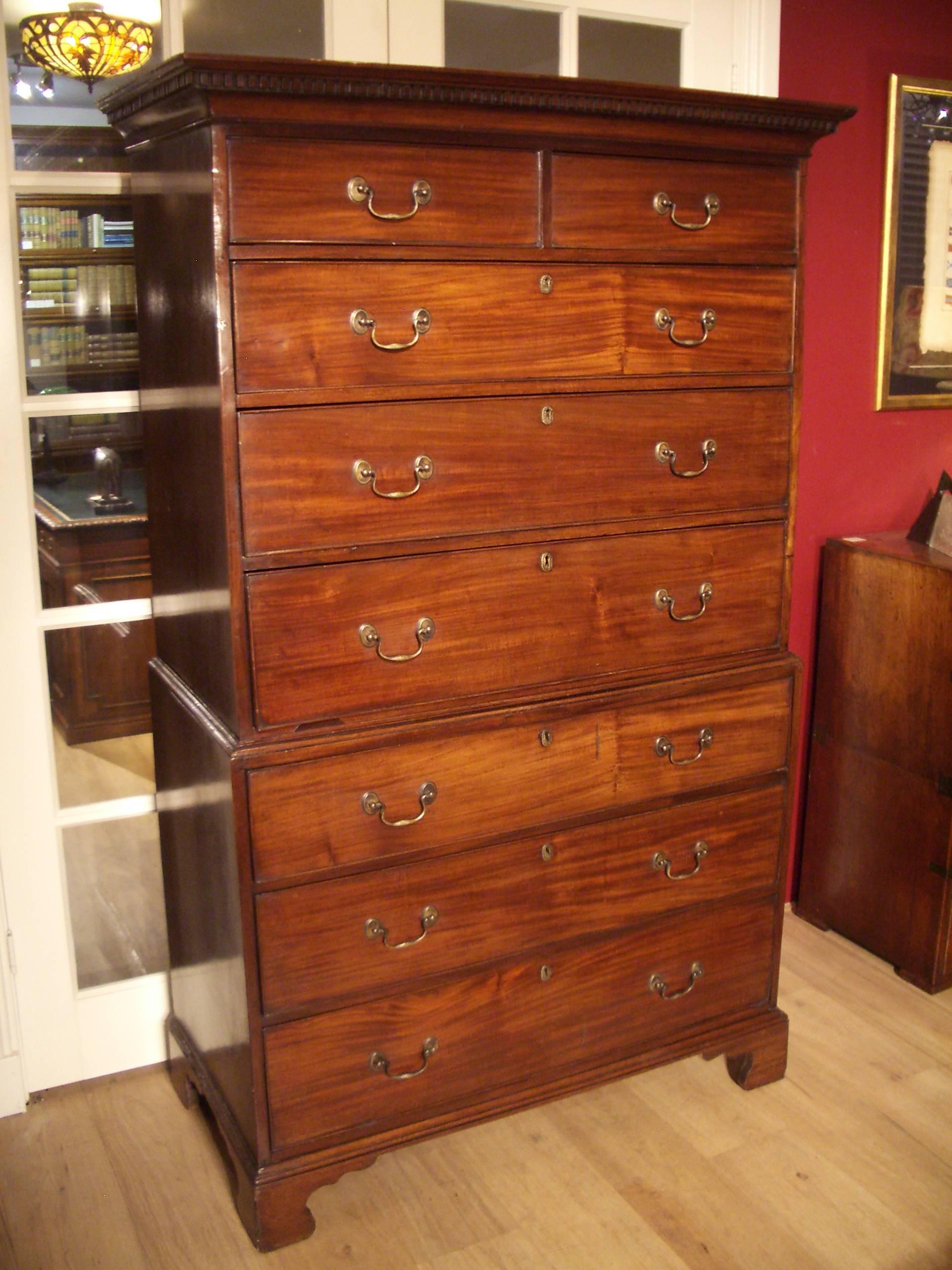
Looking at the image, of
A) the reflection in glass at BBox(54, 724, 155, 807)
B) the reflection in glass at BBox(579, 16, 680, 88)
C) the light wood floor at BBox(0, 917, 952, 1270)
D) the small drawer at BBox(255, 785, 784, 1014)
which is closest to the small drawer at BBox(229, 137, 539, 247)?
the reflection in glass at BBox(579, 16, 680, 88)

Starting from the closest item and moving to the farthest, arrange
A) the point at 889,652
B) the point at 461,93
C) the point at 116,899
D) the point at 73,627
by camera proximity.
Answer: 1. the point at 461,93
2. the point at 73,627
3. the point at 116,899
4. the point at 889,652

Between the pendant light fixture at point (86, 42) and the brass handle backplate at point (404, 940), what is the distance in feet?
4.74

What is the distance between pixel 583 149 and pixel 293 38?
661mm

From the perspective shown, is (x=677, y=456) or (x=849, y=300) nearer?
(x=677, y=456)

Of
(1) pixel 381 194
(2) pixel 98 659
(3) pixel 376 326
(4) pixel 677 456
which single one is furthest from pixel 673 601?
(2) pixel 98 659

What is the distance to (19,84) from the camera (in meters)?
1.95

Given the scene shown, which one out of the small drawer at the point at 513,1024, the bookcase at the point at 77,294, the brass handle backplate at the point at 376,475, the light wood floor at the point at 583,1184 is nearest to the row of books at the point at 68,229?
the bookcase at the point at 77,294

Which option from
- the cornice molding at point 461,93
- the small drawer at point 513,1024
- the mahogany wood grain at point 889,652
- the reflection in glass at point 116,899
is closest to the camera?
the cornice molding at point 461,93

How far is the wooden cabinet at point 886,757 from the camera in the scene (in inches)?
100

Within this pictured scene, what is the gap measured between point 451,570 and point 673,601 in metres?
0.41

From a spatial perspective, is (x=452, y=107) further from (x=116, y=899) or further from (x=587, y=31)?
(x=116, y=899)

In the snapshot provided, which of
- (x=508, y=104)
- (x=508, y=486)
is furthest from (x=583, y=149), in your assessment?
(x=508, y=486)

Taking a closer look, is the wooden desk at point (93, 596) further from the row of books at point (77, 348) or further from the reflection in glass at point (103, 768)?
the row of books at point (77, 348)

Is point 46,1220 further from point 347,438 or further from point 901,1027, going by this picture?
point 901,1027
